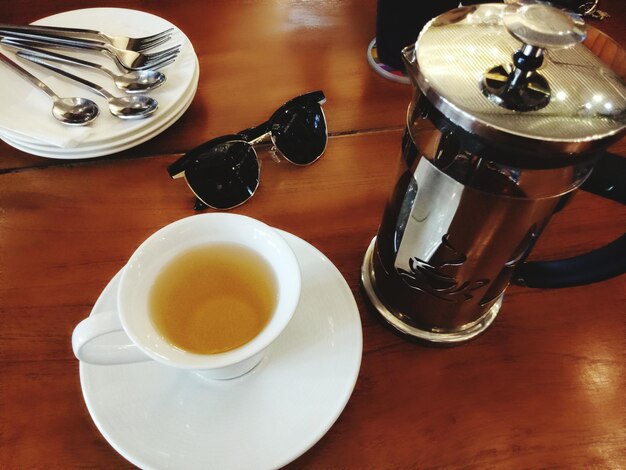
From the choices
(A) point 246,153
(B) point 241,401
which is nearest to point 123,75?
(A) point 246,153

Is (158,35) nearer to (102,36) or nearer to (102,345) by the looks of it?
(102,36)

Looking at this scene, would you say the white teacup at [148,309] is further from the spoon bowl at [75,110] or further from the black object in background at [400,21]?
the black object in background at [400,21]

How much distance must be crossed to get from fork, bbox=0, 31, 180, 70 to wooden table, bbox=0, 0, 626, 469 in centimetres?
8

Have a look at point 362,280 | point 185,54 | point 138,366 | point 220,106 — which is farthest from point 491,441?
point 185,54

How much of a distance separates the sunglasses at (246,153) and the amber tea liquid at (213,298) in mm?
160

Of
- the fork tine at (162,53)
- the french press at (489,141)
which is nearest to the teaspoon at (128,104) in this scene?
the fork tine at (162,53)

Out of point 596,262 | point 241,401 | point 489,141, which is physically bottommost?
point 241,401

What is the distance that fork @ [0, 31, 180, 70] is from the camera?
2.70 ft

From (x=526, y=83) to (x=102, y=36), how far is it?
770 mm

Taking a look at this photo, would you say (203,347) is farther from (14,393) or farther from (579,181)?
(579,181)

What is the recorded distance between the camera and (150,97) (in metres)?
0.77

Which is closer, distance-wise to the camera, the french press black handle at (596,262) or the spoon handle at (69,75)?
the french press black handle at (596,262)

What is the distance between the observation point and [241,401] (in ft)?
1.61

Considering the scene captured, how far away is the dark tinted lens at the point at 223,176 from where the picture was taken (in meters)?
0.69
